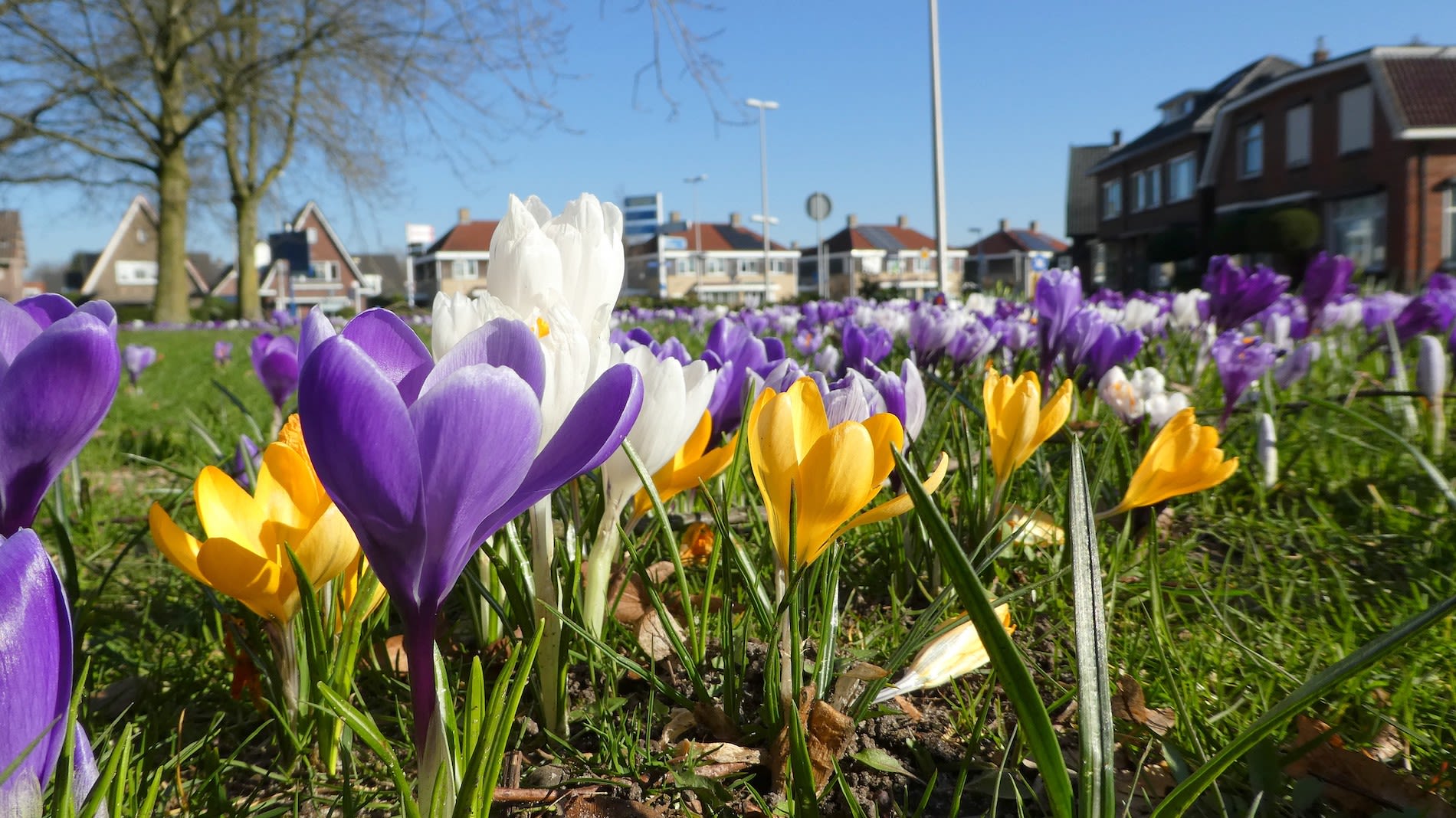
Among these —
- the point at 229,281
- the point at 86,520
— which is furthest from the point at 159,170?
the point at 229,281

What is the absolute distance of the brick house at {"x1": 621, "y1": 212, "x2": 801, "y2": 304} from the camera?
70.3 metres

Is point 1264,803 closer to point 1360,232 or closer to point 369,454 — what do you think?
point 369,454

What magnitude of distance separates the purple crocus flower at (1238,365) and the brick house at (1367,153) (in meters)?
22.4

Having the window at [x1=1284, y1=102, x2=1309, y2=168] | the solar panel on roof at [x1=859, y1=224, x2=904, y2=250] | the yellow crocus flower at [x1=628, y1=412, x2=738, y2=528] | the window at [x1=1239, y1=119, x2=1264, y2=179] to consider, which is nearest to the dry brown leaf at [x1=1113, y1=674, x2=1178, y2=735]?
the yellow crocus flower at [x1=628, y1=412, x2=738, y2=528]

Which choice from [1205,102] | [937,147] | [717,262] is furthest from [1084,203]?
[937,147]

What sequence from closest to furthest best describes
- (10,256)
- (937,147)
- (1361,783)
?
(1361,783)
(937,147)
(10,256)

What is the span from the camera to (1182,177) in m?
31.8

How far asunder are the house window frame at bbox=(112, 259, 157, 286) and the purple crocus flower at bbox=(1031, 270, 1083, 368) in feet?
227

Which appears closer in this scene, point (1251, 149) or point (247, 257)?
point (247, 257)

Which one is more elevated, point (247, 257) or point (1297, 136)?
point (1297, 136)

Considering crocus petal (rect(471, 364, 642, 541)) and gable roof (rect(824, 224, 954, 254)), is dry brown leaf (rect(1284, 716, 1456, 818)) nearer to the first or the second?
crocus petal (rect(471, 364, 642, 541))

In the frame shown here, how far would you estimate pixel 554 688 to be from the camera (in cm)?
99

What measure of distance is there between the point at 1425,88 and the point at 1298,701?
28882 mm

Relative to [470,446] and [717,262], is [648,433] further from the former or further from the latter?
[717,262]
